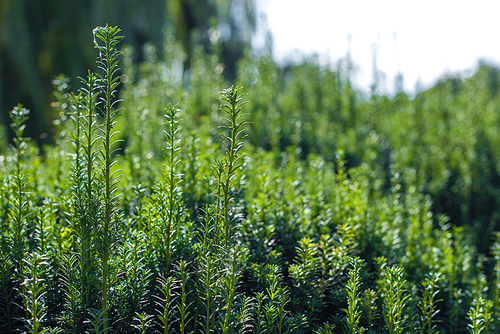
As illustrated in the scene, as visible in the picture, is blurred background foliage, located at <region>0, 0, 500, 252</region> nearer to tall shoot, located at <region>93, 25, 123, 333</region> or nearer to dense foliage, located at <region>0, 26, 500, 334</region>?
dense foliage, located at <region>0, 26, 500, 334</region>

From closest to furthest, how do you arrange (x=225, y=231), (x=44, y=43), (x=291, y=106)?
(x=225, y=231) < (x=291, y=106) < (x=44, y=43)

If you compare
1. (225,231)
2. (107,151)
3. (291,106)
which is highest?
(291,106)

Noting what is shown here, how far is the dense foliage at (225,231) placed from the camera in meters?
1.39

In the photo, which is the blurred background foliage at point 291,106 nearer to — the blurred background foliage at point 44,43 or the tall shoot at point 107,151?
the blurred background foliage at point 44,43

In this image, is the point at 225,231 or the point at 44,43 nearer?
the point at 225,231

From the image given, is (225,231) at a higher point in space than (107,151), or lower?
lower

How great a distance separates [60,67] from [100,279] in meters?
5.95

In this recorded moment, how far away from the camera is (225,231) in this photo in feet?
4.42

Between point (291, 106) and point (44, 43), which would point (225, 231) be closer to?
point (291, 106)

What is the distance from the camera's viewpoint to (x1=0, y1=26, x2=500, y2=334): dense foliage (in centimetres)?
139

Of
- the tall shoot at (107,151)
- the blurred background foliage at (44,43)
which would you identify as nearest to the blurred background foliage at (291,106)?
the blurred background foliage at (44,43)

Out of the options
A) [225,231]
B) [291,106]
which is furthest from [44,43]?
[225,231]

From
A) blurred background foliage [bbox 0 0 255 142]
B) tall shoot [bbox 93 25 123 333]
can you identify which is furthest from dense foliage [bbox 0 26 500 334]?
blurred background foliage [bbox 0 0 255 142]

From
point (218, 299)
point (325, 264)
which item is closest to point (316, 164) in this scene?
point (325, 264)
